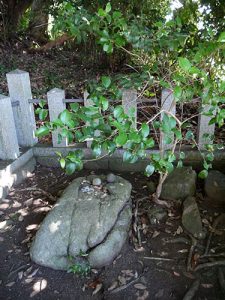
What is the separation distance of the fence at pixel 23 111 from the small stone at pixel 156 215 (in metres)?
0.62

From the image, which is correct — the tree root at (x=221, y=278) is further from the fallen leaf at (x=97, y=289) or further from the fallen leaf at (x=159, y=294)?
the fallen leaf at (x=97, y=289)

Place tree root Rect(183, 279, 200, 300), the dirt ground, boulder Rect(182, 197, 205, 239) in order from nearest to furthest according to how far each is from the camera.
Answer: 1. tree root Rect(183, 279, 200, 300)
2. the dirt ground
3. boulder Rect(182, 197, 205, 239)

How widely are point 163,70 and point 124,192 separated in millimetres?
1381

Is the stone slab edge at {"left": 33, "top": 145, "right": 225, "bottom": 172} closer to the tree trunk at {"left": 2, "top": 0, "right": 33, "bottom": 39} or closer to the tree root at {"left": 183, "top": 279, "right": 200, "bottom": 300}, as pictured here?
the tree root at {"left": 183, "top": 279, "right": 200, "bottom": 300}

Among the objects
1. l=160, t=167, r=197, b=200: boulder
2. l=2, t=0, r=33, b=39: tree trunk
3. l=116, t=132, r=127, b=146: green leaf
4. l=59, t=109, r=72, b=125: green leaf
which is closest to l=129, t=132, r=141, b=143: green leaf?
l=116, t=132, r=127, b=146: green leaf

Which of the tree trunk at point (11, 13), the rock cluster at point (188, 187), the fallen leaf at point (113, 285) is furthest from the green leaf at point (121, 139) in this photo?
the tree trunk at point (11, 13)

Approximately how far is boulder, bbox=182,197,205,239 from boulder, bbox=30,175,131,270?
0.50 meters

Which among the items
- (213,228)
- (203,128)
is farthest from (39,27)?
(213,228)

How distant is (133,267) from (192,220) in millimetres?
665

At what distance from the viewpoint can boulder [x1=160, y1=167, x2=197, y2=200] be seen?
2830 millimetres

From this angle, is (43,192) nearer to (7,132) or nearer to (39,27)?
(7,132)

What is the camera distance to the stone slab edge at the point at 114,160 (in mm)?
3139

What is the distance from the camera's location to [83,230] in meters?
2.35

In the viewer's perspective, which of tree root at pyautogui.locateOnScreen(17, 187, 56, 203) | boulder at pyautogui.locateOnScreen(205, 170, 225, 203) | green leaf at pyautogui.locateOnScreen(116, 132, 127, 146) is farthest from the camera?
tree root at pyautogui.locateOnScreen(17, 187, 56, 203)
